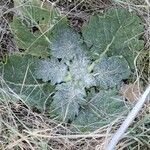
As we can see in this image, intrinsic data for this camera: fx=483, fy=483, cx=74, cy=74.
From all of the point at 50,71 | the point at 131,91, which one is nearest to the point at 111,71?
the point at 131,91

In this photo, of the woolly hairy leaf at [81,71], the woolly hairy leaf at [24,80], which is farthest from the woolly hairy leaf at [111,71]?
the woolly hairy leaf at [24,80]

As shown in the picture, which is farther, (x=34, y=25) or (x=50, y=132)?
(x=34, y=25)

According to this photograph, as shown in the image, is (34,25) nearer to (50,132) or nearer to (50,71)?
(50,71)

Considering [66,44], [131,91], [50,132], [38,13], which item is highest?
[38,13]

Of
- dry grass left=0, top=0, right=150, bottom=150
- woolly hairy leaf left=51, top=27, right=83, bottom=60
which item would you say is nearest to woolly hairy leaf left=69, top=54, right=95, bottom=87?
woolly hairy leaf left=51, top=27, right=83, bottom=60

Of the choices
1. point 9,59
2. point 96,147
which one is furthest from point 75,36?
point 96,147

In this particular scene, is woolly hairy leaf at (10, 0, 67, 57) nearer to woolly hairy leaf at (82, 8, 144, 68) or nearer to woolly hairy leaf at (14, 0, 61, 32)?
woolly hairy leaf at (14, 0, 61, 32)
